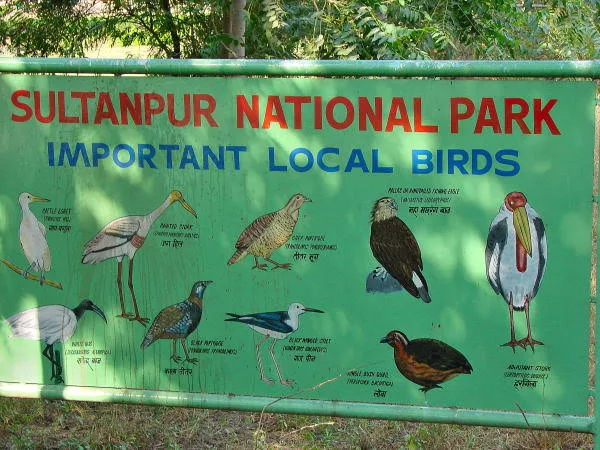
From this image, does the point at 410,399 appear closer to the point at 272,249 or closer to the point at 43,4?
the point at 272,249

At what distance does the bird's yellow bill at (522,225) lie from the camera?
309 centimetres

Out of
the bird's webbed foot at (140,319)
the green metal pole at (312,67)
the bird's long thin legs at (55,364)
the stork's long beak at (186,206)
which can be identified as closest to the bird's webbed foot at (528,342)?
the green metal pole at (312,67)

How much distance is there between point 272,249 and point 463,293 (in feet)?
2.22

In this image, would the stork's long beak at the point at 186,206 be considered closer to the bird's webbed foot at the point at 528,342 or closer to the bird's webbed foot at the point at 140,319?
the bird's webbed foot at the point at 140,319

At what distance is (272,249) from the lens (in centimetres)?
328

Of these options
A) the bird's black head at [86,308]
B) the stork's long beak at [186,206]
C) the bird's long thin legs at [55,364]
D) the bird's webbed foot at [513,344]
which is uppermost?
the stork's long beak at [186,206]

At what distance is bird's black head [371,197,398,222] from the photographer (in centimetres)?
317

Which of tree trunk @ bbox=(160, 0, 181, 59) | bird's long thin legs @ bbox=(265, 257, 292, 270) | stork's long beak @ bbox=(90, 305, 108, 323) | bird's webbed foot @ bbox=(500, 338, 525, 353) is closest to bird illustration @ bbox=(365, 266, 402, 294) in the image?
bird's long thin legs @ bbox=(265, 257, 292, 270)

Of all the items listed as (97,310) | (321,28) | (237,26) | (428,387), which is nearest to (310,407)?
(428,387)

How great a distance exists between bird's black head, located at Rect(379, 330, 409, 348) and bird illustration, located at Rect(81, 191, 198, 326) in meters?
0.81

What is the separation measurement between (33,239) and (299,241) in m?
0.99

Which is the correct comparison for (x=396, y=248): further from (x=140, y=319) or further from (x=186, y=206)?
(x=140, y=319)

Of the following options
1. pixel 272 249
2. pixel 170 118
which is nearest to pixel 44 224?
pixel 170 118

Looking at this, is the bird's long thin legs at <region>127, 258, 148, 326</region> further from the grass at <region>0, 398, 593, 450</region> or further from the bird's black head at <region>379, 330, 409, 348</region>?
the bird's black head at <region>379, 330, 409, 348</region>
